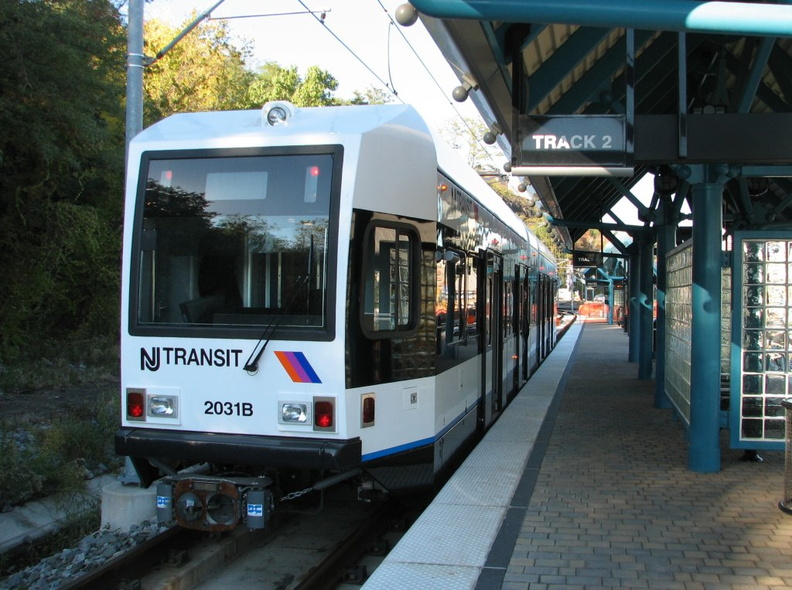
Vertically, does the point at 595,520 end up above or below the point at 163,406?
below

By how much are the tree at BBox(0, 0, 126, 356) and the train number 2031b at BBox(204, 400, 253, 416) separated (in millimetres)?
9055

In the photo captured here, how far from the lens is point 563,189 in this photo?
15.9 meters

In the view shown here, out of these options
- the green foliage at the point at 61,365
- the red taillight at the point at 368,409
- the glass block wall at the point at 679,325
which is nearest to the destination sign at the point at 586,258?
the green foliage at the point at 61,365

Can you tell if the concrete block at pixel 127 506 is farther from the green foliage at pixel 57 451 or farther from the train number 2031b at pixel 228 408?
the train number 2031b at pixel 228 408

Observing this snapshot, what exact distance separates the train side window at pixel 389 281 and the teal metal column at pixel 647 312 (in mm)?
10462

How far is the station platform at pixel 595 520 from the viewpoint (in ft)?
15.7

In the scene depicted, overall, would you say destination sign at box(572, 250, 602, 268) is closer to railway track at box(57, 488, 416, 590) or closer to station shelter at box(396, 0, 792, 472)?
station shelter at box(396, 0, 792, 472)

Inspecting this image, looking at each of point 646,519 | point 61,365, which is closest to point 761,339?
point 646,519

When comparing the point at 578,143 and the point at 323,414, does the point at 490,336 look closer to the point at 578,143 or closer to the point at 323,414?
the point at 578,143

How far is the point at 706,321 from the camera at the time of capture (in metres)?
7.46

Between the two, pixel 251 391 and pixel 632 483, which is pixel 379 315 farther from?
pixel 632 483

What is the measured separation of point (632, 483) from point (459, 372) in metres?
1.85

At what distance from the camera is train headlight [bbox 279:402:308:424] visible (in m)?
5.57

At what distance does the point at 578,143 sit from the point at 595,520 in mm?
3024
